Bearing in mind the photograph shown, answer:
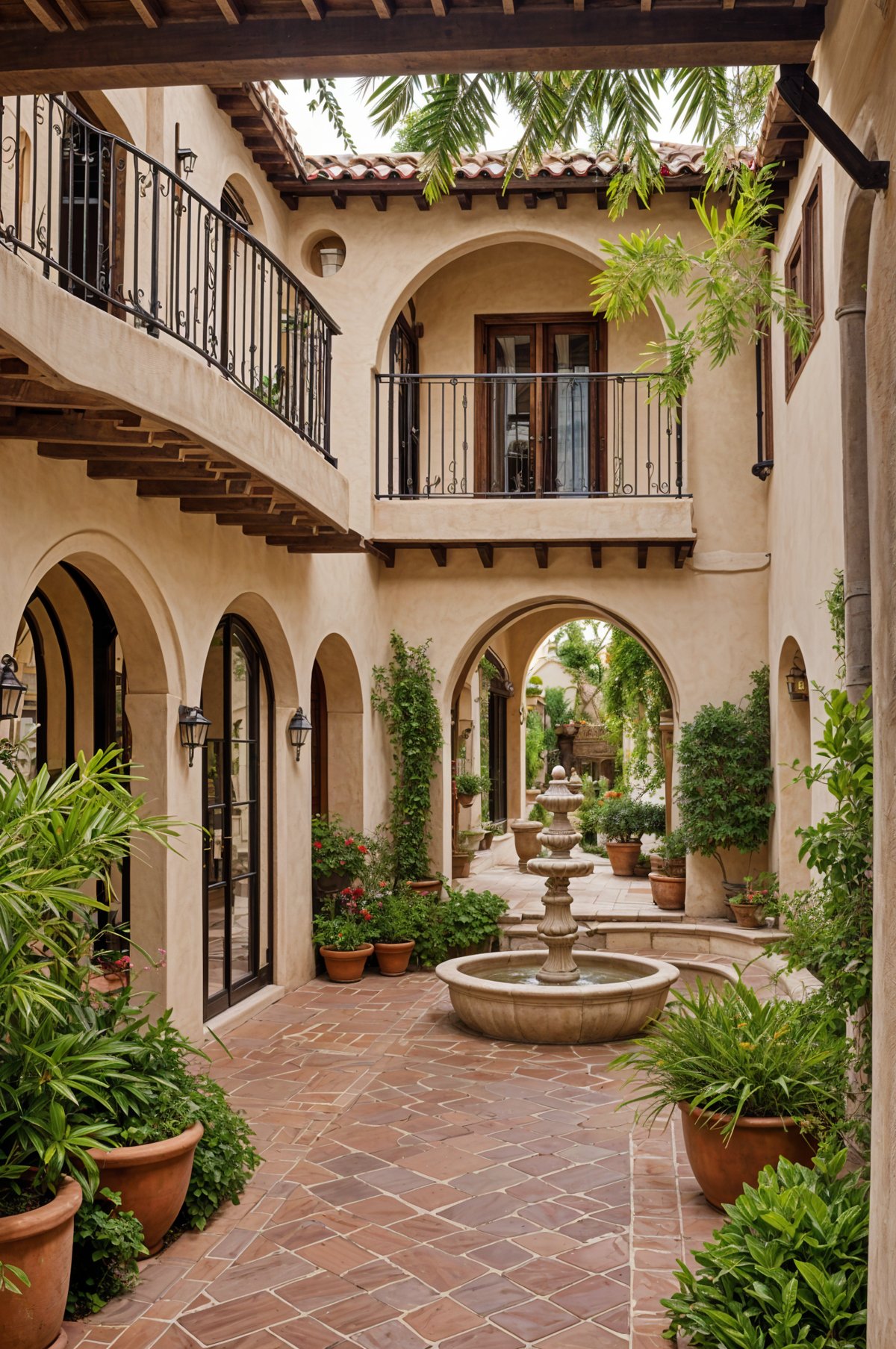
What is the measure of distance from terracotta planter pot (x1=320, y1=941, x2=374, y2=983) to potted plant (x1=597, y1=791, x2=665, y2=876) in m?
6.19

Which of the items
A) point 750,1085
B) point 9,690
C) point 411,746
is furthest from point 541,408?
point 750,1085

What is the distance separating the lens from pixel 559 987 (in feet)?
28.2

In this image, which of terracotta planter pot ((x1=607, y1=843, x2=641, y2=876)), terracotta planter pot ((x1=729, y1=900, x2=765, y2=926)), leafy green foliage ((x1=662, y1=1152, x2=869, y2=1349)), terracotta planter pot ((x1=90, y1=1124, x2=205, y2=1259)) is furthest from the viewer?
terracotta planter pot ((x1=607, y1=843, x2=641, y2=876))

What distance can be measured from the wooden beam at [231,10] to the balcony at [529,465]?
799 centimetres

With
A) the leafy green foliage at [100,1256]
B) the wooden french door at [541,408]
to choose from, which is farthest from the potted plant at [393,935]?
the leafy green foliage at [100,1256]

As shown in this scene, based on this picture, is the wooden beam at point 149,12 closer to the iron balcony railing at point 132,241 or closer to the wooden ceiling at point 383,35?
the wooden ceiling at point 383,35

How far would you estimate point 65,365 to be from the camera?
15.9ft

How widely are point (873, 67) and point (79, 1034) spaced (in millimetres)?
4229

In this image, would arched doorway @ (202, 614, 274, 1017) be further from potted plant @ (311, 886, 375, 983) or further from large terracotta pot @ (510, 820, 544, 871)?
large terracotta pot @ (510, 820, 544, 871)

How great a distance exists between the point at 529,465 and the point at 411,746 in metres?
3.66

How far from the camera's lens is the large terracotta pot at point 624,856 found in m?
16.2

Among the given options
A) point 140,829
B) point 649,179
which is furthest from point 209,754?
point 649,179

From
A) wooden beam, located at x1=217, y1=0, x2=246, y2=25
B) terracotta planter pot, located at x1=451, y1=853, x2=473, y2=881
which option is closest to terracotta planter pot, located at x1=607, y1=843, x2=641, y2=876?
terracotta planter pot, located at x1=451, y1=853, x2=473, y2=881

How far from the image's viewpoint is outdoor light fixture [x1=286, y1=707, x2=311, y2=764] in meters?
10.1
